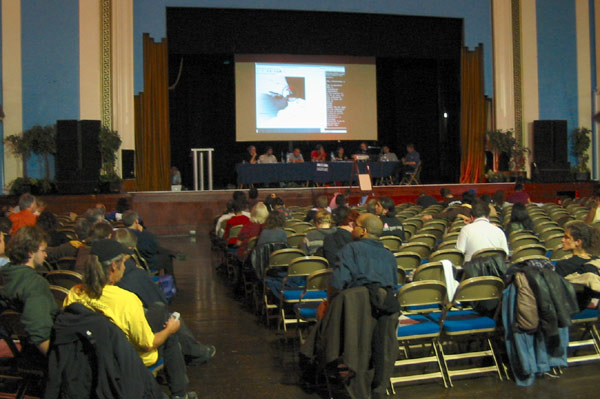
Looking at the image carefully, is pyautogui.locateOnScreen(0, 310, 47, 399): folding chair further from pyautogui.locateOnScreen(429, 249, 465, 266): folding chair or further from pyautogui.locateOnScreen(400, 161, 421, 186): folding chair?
pyautogui.locateOnScreen(400, 161, 421, 186): folding chair

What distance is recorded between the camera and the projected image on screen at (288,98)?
1716 centimetres

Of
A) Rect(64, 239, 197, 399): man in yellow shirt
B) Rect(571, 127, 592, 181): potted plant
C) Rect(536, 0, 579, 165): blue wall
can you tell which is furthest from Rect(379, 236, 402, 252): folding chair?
Rect(536, 0, 579, 165): blue wall

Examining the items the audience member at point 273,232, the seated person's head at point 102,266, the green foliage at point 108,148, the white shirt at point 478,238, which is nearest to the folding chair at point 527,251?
the white shirt at point 478,238

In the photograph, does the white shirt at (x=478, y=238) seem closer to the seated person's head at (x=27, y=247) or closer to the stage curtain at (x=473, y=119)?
the seated person's head at (x=27, y=247)

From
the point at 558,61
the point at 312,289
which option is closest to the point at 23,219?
the point at 312,289

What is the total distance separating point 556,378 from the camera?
13.7ft

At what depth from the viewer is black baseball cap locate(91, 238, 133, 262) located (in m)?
3.07

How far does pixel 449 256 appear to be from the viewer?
5.15 meters

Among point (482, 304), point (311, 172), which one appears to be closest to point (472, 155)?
point (311, 172)

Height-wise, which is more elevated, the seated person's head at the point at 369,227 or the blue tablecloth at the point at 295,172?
the blue tablecloth at the point at 295,172

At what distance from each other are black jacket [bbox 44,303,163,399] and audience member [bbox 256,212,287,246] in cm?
313

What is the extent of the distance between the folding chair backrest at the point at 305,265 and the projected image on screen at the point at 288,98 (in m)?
12.4

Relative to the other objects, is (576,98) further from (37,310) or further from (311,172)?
(37,310)

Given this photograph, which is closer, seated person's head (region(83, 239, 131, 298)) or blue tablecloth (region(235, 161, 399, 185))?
seated person's head (region(83, 239, 131, 298))
